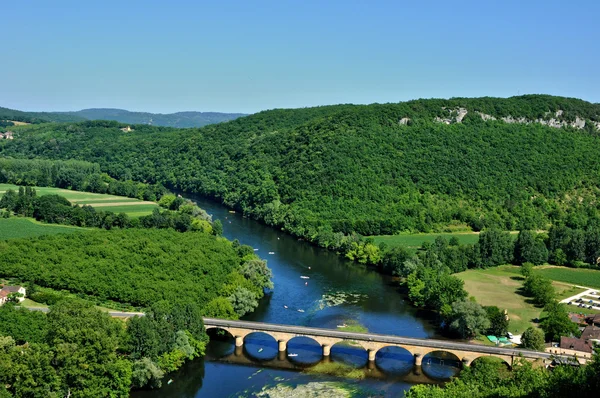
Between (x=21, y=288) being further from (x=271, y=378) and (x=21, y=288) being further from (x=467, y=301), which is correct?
(x=467, y=301)

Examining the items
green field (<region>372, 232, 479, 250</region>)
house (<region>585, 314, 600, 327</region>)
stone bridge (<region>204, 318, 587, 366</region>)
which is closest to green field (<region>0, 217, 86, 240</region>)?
stone bridge (<region>204, 318, 587, 366</region>)

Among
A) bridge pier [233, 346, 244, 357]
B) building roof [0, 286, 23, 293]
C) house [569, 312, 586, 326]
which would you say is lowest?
bridge pier [233, 346, 244, 357]

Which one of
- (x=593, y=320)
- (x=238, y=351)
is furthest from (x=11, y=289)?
(x=593, y=320)

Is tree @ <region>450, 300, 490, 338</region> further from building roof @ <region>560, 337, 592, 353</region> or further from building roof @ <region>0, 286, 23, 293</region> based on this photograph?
building roof @ <region>0, 286, 23, 293</region>

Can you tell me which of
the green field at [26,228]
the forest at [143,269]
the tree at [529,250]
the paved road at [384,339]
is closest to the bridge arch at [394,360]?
the paved road at [384,339]

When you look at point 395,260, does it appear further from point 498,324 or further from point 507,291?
point 498,324

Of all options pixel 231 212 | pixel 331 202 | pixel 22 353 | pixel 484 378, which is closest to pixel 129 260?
pixel 22 353

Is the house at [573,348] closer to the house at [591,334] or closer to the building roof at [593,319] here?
the house at [591,334]
